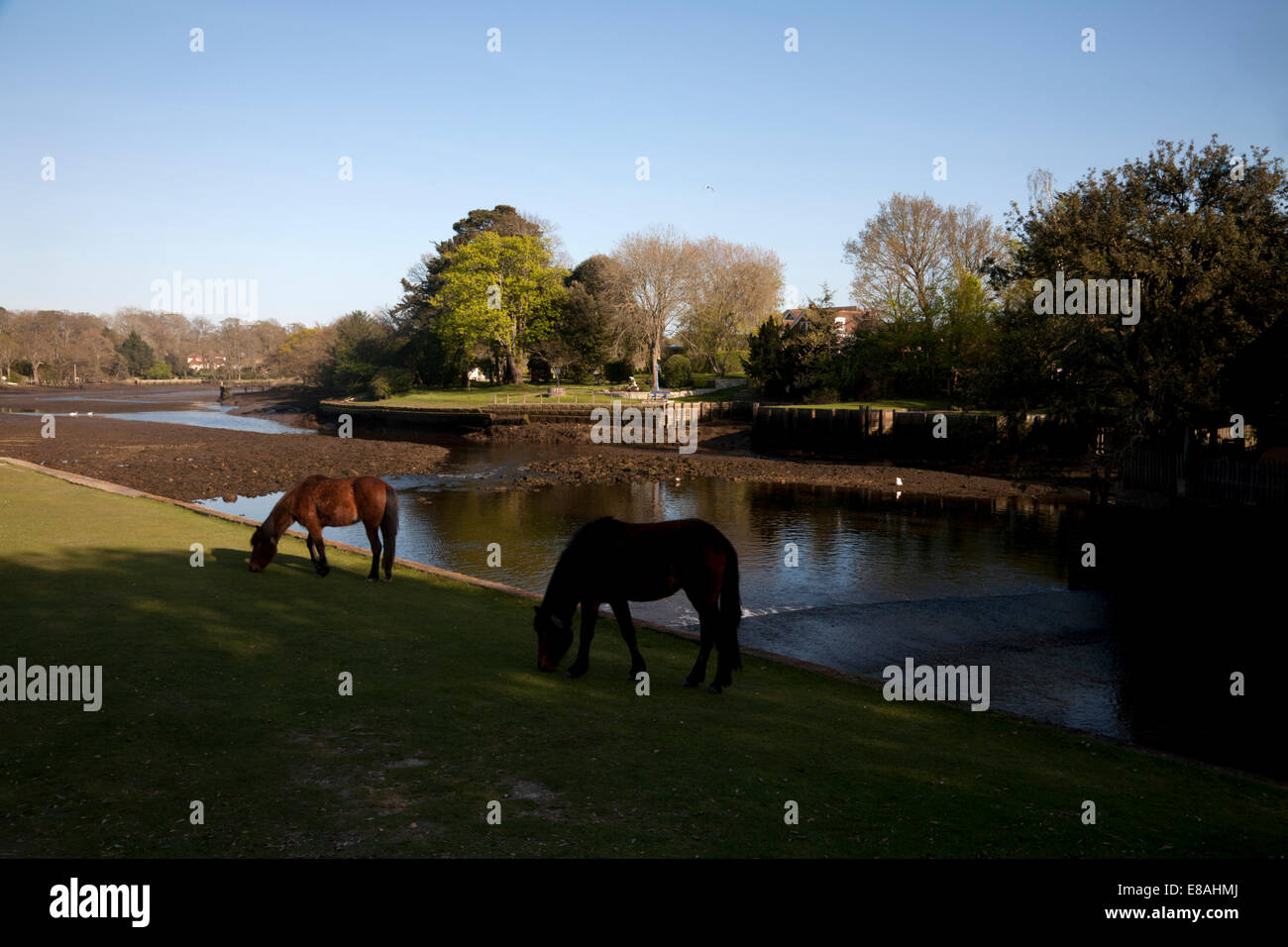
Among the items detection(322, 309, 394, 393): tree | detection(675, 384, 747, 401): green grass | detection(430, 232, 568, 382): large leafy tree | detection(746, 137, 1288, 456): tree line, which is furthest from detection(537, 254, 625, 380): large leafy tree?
detection(746, 137, 1288, 456): tree line

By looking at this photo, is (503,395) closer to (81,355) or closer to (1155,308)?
(1155,308)

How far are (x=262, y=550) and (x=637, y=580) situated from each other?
7.94m

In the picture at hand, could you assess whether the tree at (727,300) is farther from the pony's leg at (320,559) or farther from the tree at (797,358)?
the pony's leg at (320,559)

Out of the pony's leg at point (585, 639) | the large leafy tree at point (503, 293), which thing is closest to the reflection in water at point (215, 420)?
the large leafy tree at point (503, 293)

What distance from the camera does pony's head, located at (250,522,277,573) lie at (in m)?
13.9

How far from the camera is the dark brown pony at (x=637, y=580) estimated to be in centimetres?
916

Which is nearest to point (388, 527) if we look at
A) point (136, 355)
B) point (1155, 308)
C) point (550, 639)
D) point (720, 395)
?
point (550, 639)

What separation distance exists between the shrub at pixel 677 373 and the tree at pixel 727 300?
388 centimetres

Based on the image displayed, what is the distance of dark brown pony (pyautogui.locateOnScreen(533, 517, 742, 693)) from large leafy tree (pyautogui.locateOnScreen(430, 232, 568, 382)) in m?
76.6

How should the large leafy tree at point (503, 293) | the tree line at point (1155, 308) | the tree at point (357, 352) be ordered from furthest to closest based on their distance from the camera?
the tree at point (357, 352) < the large leafy tree at point (503, 293) < the tree line at point (1155, 308)

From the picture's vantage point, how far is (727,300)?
8694cm
